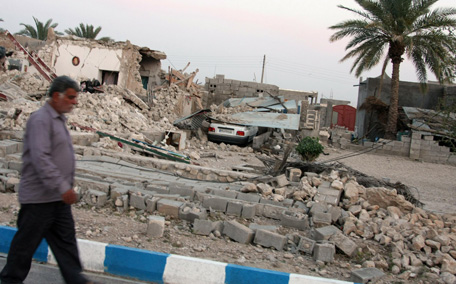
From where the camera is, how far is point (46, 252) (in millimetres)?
3754

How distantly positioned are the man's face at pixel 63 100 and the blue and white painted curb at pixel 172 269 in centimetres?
141

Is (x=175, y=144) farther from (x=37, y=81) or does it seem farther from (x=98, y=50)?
(x=98, y=50)

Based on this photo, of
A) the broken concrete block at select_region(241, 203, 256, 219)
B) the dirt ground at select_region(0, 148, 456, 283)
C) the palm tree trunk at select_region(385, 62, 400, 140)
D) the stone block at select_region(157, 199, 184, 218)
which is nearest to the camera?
the dirt ground at select_region(0, 148, 456, 283)

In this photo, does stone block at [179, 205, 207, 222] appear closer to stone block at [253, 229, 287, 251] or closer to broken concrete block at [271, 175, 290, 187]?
stone block at [253, 229, 287, 251]

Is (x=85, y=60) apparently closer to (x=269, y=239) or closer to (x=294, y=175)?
(x=294, y=175)

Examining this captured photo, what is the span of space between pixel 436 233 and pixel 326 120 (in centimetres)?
2815

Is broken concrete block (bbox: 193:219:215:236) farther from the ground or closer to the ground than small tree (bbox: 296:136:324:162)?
closer to the ground

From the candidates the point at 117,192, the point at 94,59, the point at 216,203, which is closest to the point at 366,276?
the point at 216,203

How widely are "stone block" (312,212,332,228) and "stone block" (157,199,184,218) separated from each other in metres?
1.84

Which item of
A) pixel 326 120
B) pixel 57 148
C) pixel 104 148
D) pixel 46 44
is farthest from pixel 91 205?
pixel 326 120

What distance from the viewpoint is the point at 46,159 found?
2.62 m

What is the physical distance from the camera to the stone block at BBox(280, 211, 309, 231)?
5555mm

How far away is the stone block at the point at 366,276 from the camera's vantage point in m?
3.83

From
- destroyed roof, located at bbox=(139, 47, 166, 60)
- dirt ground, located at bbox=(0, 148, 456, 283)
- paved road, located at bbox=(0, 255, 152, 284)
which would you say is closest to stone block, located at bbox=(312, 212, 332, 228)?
dirt ground, located at bbox=(0, 148, 456, 283)
